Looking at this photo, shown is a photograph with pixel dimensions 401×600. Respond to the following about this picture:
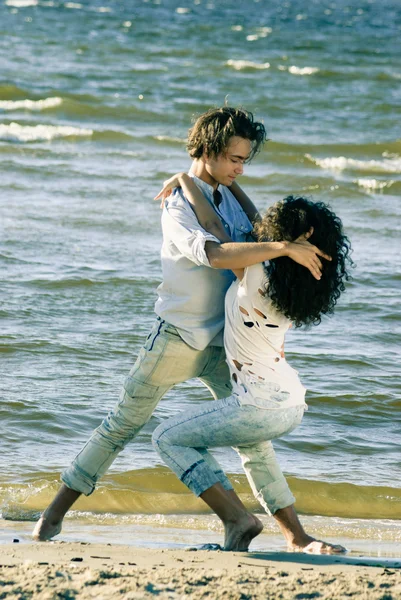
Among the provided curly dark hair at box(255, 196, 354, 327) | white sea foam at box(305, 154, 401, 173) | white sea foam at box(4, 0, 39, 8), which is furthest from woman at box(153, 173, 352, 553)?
white sea foam at box(4, 0, 39, 8)

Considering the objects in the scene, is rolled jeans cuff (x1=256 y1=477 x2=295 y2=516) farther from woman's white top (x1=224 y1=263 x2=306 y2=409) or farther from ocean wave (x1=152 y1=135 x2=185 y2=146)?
ocean wave (x1=152 y1=135 x2=185 y2=146)

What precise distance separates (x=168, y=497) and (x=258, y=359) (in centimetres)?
147

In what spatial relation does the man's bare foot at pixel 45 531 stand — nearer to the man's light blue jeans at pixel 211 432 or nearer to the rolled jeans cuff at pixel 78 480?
the rolled jeans cuff at pixel 78 480

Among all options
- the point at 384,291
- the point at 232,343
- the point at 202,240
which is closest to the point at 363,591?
the point at 232,343

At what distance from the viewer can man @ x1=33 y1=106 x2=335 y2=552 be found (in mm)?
4020

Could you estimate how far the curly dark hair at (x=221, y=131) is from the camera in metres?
4.00

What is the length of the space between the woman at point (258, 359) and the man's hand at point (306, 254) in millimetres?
29

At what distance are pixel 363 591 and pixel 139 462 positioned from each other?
2.26 m

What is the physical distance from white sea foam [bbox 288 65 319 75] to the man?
21.4m

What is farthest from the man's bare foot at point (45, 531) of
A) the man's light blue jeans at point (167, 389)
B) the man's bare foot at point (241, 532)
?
the man's bare foot at point (241, 532)

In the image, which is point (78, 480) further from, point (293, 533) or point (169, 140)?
point (169, 140)

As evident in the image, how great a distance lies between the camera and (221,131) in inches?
158

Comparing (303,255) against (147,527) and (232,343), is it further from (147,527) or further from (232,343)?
(147,527)

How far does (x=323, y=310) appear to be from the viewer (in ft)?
12.7
